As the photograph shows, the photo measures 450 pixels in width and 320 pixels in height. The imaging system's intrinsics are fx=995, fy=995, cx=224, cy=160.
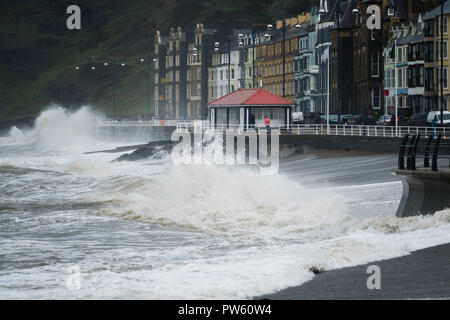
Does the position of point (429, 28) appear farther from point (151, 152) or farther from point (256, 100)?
point (151, 152)

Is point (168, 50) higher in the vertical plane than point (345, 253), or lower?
higher

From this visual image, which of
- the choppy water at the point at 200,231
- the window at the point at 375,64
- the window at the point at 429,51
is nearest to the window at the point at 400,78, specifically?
the window at the point at 375,64

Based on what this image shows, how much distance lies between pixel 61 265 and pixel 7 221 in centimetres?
998

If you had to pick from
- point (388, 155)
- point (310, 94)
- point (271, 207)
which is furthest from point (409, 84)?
point (271, 207)

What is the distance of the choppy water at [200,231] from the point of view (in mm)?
17328

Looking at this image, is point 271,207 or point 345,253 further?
point 271,207

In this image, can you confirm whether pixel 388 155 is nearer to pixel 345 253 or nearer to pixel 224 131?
pixel 224 131

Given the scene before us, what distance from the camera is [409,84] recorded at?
8938 cm

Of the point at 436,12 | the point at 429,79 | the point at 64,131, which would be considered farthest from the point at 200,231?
the point at 64,131

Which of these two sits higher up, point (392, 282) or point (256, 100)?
point (256, 100)

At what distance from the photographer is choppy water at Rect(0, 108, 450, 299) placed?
56.9 ft

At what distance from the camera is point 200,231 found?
25.8m

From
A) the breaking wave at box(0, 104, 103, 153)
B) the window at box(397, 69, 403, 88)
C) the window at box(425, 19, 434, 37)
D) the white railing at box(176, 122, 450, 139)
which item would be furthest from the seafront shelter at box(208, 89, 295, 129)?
the breaking wave at box(0, 104, 103, 153)

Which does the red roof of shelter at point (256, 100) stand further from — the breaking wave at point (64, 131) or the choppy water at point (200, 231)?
the breaking wave at point (64, 131)
